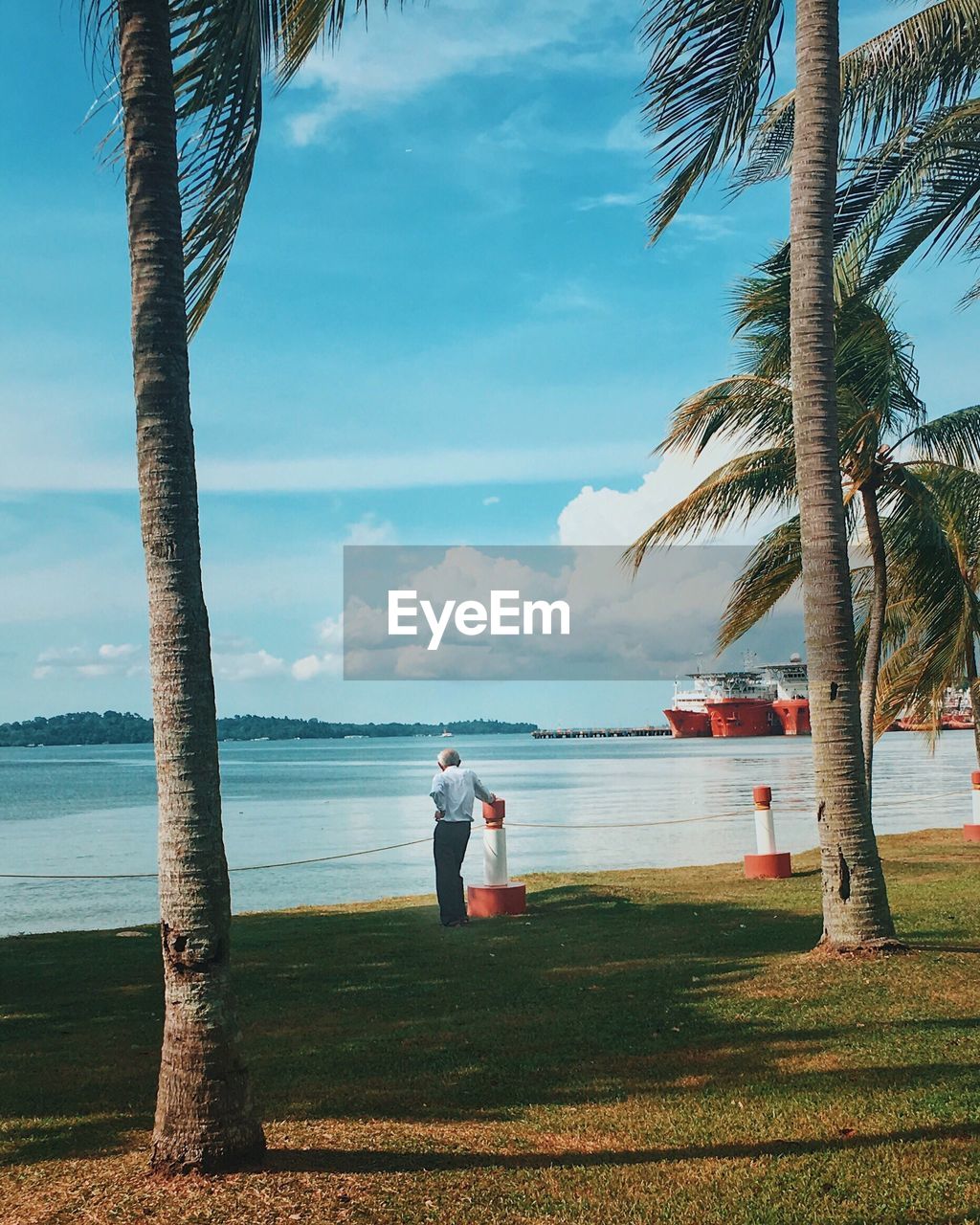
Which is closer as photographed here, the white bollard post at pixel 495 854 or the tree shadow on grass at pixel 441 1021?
the tree shadow on grass at pixel 441 1021

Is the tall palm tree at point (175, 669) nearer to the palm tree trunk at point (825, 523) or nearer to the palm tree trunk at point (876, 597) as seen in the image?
the palm tree trunk at point (825, 523)

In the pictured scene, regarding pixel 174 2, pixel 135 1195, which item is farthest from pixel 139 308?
pixel 135 1195

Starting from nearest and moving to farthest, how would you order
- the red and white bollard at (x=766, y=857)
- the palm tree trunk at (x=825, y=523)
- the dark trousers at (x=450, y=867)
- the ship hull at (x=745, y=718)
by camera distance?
the palm tree trunk at (x=825, y=523)
the dark trousers at (x=450, y=867)
the red and white bollard at (x=766, y=857)
the ship hull at (x=745, y=718)

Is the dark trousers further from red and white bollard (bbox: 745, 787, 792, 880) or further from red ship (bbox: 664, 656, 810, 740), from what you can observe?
red ship (bbox: 664, 656, 810, 740)

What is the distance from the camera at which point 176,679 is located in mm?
4410

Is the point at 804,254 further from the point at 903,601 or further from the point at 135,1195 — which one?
the point at 903,601

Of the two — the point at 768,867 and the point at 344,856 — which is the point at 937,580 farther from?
the point at 344,856

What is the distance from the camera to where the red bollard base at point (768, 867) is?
1375 cm

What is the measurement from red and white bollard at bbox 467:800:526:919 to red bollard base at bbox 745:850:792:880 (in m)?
3.35

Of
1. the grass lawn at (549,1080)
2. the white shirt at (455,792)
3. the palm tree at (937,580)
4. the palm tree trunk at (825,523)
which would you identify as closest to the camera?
the grass lawn at (549,1080)

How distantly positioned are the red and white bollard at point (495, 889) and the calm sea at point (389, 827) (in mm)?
7503

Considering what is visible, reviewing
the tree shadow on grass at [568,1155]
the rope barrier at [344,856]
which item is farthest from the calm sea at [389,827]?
the tree shadow on grass at [568,1155]

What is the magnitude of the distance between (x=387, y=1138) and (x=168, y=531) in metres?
2.53

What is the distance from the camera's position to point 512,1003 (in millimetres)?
7391
